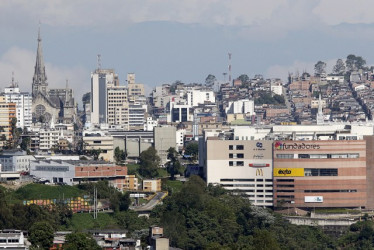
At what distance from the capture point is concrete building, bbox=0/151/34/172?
375ft

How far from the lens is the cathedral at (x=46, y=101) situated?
175500 millimetres

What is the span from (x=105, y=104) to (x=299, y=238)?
8400 cm

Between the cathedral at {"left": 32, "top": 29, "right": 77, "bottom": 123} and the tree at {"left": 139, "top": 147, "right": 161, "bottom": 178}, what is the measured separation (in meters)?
51.7

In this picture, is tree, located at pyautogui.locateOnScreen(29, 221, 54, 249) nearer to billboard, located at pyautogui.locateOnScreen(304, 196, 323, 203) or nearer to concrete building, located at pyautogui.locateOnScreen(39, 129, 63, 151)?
billboard, located at pyautogui.locateOnScreen(304, 196, 323, 203)

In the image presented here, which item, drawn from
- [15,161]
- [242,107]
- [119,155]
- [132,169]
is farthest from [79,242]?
[242,107]

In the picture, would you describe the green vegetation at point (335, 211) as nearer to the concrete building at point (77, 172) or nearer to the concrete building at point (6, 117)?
the concrete building at point (77, 172)

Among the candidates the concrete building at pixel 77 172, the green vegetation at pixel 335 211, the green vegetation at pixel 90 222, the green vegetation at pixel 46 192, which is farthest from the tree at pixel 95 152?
the green vegetation at pixel 90 222

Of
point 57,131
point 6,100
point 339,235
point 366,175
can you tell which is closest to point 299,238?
point 339,235

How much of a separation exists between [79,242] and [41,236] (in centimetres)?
274

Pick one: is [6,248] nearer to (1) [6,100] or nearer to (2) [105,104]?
(1) [6,100]

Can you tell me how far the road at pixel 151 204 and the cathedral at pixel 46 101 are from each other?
63.6 m

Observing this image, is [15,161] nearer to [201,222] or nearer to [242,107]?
[201,222]

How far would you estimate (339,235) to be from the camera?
349 ft

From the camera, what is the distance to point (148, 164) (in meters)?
120
